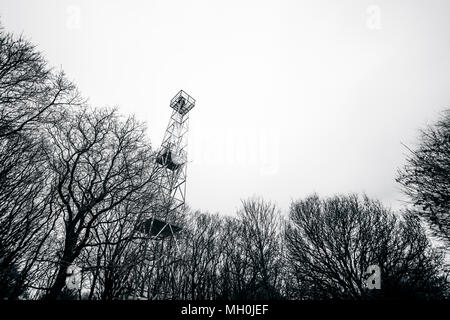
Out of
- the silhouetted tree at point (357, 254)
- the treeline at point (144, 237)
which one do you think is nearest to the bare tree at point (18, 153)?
the treeline at point (144, 237)

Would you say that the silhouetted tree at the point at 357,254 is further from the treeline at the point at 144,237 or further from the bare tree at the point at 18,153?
the bare tree at the point at 18,153

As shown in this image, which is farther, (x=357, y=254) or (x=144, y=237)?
(x=357, y=254)

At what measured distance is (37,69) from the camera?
6984mm

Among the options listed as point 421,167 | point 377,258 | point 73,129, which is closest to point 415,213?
point 421,167

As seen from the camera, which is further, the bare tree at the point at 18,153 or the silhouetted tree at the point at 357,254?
the silhouetted tree at the point at 357,254

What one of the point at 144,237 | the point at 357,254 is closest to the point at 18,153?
the point at 144,237

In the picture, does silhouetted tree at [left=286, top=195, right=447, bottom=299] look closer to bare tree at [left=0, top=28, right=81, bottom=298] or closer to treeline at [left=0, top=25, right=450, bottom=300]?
treeline at [left=0, top=25, right=450, bottom=300]

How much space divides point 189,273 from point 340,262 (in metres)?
11.3

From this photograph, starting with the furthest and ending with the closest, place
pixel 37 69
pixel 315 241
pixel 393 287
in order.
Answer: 1. pixel 315 241
2. pixel 393 287
3. pixel 37 69

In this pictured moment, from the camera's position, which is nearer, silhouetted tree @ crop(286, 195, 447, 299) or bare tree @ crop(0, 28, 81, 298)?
bare tree @ crop(0, 28, 81, 298)

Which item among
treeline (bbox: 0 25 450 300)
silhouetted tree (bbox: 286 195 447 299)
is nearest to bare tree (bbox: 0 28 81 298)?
treeline (bbox: 0 25 450 300)

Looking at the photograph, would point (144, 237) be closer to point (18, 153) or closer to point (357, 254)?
point (18, 153)
